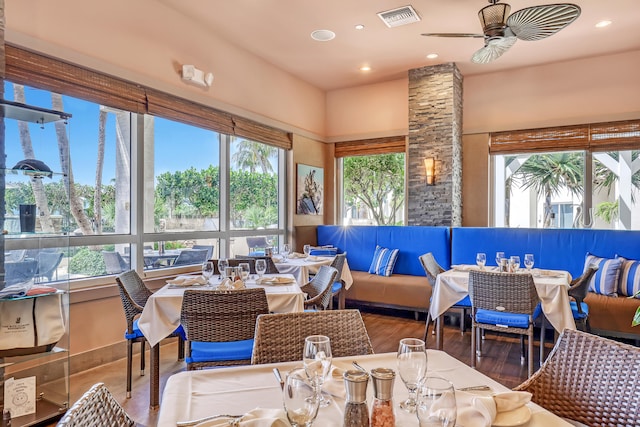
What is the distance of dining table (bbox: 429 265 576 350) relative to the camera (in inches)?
122

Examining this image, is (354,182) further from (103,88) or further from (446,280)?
(103,88)

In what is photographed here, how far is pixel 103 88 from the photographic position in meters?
3.51

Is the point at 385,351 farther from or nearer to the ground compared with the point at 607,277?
nearer to the ground

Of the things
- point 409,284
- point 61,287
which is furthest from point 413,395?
point 409,284

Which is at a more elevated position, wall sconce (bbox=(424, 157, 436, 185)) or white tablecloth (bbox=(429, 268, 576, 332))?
wall sconce (bbox=(424, 157, 436, 185))

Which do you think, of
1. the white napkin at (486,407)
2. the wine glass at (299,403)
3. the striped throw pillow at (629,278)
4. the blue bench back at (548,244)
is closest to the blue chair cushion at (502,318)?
the striped throw pillow at (629,278)

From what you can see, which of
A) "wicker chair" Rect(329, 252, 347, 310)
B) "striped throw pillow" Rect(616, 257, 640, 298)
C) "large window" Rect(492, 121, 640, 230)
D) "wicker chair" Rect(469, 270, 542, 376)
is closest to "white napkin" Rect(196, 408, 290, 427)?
"wicker chair" Rect(469, 270, 542, 376)

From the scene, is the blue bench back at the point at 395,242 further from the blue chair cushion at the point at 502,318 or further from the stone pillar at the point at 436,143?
the blue chair cushion at the point at 502,318

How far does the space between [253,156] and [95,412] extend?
15.9 feet

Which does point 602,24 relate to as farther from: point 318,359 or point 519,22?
point 318,359

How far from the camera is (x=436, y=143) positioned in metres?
5.80

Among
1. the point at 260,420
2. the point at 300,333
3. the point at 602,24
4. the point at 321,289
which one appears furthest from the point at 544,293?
the point at 602,24

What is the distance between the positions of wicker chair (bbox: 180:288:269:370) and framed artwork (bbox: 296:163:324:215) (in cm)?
403

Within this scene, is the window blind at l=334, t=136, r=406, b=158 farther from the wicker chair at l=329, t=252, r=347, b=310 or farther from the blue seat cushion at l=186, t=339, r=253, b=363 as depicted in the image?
the blue seat cushion at l=186, t=339, r=253, b=363
